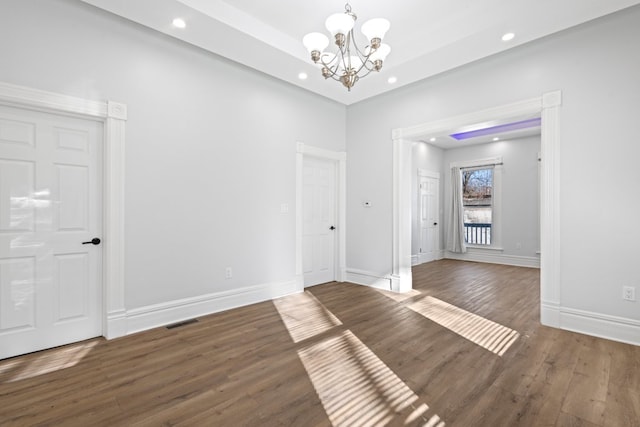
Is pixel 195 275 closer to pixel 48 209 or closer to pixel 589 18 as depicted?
pixel 48 209

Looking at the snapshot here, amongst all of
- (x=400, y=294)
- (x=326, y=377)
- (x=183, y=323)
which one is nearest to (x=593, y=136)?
(x=400, y=294)

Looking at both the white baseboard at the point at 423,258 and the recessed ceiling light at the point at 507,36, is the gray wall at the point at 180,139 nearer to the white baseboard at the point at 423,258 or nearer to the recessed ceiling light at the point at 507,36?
the recessed ceiling light at the point at 507,36

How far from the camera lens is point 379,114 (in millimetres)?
4938

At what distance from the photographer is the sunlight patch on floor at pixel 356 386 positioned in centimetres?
183

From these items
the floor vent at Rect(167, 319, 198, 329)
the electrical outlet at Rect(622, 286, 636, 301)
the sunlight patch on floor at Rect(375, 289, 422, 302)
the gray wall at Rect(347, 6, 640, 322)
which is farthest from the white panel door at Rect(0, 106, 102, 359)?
the electrical outlet at Rect(622, 286, 636, 301)

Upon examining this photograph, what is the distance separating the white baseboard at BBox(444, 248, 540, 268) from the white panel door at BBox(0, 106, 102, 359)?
25.5ft

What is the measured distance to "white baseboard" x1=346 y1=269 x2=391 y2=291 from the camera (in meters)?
4.86

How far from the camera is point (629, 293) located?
2881 mm

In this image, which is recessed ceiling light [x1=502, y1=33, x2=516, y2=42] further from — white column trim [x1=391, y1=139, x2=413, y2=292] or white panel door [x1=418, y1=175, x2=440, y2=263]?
white panel door [x1=418, y1=175, x2=440, y2=263]

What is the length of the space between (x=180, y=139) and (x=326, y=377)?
9.42 feet

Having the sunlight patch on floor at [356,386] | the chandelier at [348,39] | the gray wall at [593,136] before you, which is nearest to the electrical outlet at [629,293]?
the gray wall at [593,136]

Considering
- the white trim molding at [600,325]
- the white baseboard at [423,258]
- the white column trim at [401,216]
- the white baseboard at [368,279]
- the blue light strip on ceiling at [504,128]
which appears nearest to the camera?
the white trim molding at [600,325]

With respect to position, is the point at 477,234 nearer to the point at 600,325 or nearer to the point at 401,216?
the point at 401,216

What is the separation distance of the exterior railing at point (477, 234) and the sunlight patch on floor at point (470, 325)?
14.9 ft
